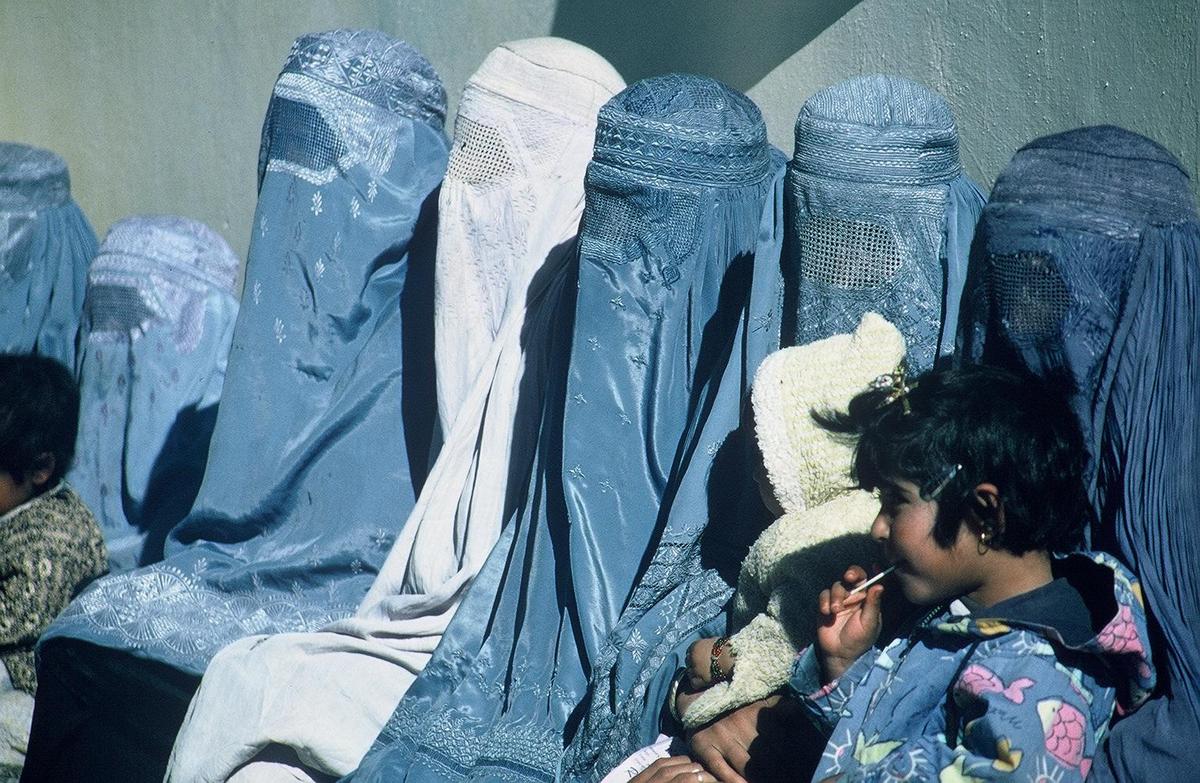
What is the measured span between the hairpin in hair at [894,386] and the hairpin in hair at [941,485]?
0.48 ft

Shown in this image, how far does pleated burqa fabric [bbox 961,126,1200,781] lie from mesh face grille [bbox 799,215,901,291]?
0.25 metres

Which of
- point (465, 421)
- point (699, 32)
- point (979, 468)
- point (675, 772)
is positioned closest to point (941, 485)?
point (979, 468)

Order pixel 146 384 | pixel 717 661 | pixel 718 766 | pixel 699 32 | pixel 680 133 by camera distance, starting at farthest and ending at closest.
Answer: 1. pixel 699 32
2. pixel 146 384
3. pixel 680 133
4. pixel 717 661
5. pixel 718 766

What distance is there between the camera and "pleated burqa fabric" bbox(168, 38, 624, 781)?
306cm

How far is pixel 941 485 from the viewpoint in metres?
2.11

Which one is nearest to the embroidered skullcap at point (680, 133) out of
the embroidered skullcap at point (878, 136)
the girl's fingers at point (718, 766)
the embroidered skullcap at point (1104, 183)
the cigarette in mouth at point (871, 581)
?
the embroidered skullcap at point (878, 136)

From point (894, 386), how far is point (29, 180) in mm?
3647

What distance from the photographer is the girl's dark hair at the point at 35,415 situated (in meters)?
3.85

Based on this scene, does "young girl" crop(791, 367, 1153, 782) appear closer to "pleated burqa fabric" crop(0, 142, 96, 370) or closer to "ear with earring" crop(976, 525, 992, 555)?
"ear with earring" crop(976, 525, 992, 555)

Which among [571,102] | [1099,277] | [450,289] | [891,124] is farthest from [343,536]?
[1099,277]

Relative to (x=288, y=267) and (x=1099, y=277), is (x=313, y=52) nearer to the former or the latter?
(x=288, y=267)

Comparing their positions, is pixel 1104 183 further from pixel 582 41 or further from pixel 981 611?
pixel 582 41

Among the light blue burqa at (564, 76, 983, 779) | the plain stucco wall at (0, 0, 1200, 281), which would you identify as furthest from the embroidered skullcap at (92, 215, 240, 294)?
the light blue burqa at (564, 76, 983, 779)

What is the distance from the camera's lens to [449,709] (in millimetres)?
2926
